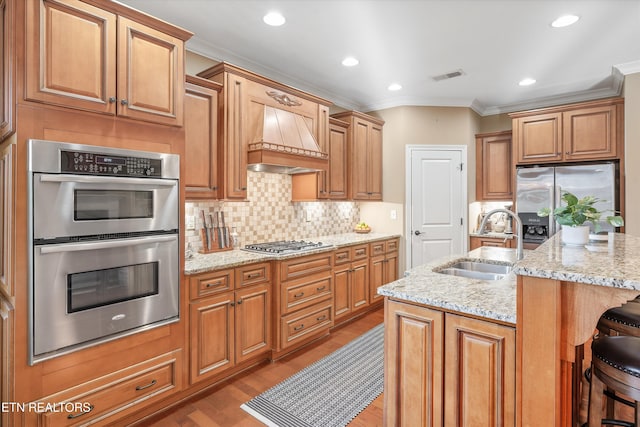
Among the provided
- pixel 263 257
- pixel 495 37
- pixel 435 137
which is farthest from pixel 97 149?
pixel 435 137

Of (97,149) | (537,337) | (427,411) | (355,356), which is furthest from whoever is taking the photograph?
(355,356)

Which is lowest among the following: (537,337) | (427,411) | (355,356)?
(355,356)

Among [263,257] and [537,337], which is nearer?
[537,337]

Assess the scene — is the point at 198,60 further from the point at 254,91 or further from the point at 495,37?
the point at 495,37

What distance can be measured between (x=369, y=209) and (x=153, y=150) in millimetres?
3404

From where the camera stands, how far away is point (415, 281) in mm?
1860

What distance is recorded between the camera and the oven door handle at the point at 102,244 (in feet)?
5.54

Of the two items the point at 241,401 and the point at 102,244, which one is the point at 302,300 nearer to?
the point at 241,401

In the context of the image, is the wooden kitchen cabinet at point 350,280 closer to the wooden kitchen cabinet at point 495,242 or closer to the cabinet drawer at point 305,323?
the cabinet drawer at point 305,323

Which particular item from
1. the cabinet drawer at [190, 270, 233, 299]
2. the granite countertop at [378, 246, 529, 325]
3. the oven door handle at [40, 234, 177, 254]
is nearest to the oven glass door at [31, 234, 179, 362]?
the oven door handle at [40, 234, 177, 254]

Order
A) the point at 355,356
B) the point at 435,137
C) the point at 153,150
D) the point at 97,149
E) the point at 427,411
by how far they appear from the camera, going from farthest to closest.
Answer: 1. the point at 435,137
2. the point at 355,356
3. the point at 153,150
4. the point at 97,149
5. the point at 427,411

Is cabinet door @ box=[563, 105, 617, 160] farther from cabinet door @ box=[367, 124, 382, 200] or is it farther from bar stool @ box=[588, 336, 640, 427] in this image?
bar stool @ box=[588, 336, 640, 427]

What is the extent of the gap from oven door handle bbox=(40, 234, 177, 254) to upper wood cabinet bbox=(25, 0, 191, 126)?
728 millimetres

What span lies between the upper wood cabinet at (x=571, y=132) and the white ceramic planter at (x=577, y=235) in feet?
9.54
